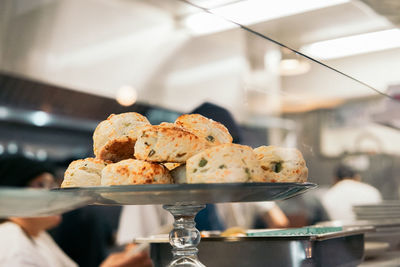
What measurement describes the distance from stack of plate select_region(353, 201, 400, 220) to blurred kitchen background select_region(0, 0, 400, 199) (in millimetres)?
68

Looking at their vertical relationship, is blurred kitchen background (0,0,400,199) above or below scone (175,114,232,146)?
above

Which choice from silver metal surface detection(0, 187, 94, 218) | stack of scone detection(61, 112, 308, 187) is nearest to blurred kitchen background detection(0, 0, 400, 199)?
stack of scone detection(61, 112, 308, 187)

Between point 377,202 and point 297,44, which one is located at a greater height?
point 297,44

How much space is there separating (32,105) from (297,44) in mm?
1790

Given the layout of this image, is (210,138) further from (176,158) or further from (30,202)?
(30,202)

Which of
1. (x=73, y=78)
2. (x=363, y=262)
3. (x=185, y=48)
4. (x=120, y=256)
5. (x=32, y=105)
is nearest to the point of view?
(x=363, y=262)

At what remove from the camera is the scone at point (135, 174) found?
1.85 ft

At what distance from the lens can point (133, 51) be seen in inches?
122

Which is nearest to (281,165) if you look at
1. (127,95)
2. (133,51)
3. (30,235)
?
(30,235)

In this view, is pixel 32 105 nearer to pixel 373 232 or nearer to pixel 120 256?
pixel 120 256

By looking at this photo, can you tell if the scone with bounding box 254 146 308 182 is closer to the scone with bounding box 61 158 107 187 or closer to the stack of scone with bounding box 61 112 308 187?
the stack of scone with bounding box 61 112 308 187

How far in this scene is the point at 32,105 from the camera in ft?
7.55

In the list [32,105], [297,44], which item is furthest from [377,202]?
[32,105]

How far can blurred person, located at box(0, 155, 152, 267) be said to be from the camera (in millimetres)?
1603
